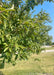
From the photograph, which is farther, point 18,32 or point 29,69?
point 29,69

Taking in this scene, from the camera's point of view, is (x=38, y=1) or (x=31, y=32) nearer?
(x=31, y=32)

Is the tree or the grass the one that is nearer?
the tree

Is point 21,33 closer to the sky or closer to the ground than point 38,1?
closer to the ground

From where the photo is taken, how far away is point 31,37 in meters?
2.79

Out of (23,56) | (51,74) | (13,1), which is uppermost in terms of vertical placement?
(13,1)

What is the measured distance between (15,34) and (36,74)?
15.6 ft

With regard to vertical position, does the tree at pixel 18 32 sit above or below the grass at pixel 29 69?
above

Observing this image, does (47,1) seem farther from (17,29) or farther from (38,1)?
(17,29)

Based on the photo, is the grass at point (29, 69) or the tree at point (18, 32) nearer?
the tree at point (18, 32)

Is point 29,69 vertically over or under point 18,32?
under

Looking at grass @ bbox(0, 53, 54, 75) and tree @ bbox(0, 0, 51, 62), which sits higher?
tree @ bbox(0, 0, 51, 62)

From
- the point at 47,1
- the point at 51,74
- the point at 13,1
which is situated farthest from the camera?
the point at 51,74

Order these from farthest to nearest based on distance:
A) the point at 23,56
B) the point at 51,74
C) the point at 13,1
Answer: the point at 51,74, the point at 13,1, the point at 23,56

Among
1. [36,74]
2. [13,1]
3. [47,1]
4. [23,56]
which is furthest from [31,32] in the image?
[36,74]
